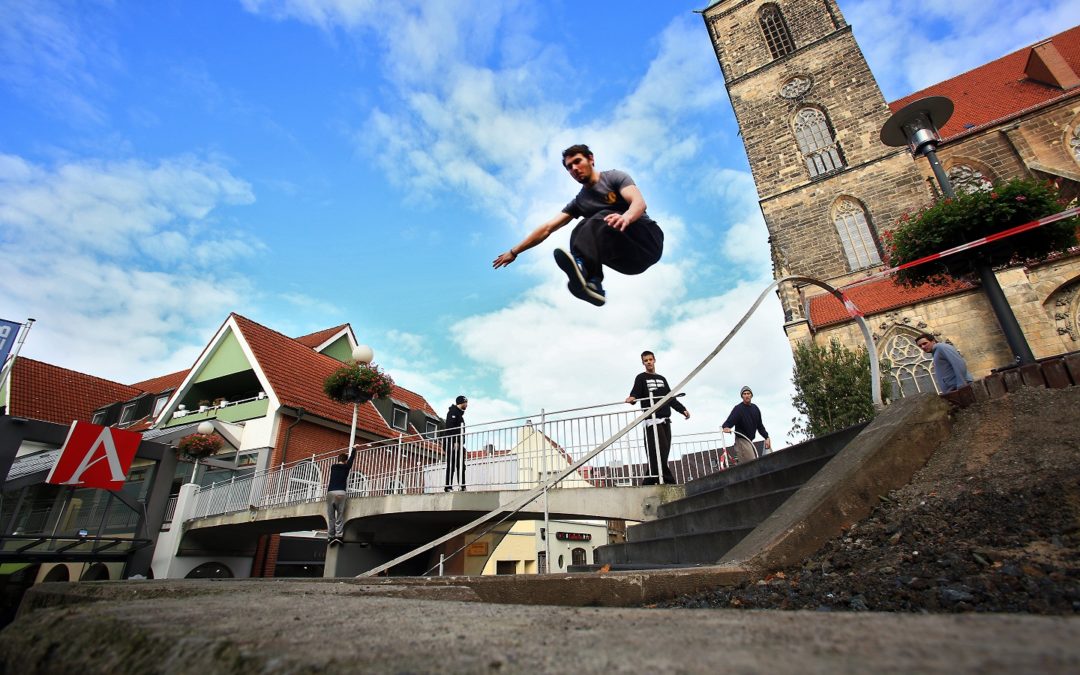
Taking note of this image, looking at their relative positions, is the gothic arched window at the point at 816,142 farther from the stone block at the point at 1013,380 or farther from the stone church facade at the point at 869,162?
the stone block at the point at 1013,380

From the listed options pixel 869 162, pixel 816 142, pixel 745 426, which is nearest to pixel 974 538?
pixel 745 426

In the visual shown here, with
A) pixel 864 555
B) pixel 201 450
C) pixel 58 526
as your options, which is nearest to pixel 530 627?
pixel 864 555

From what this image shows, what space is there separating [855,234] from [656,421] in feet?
70.7

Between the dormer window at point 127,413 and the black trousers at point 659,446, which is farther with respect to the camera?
the dormer window at point 127,413

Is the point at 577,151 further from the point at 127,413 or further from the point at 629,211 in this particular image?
the point at 127,413

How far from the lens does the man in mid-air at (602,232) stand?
4.39 meters

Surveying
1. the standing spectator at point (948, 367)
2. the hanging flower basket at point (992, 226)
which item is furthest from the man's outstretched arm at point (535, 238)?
the hanging flower basket at point (992, 226)

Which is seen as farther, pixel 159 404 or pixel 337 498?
pixel 159 404

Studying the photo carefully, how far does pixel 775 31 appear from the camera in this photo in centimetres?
2889

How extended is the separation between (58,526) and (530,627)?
15.4 m

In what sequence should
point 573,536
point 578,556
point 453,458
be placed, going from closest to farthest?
point 453,458 → point 573,536 → point 578,556

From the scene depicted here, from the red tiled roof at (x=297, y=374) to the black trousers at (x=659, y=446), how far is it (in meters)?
13.2

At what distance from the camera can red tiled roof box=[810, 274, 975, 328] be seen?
1773 cm

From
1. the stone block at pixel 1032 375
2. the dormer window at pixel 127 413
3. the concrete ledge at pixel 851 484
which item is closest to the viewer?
the concrete ledge at pixel 851 484
